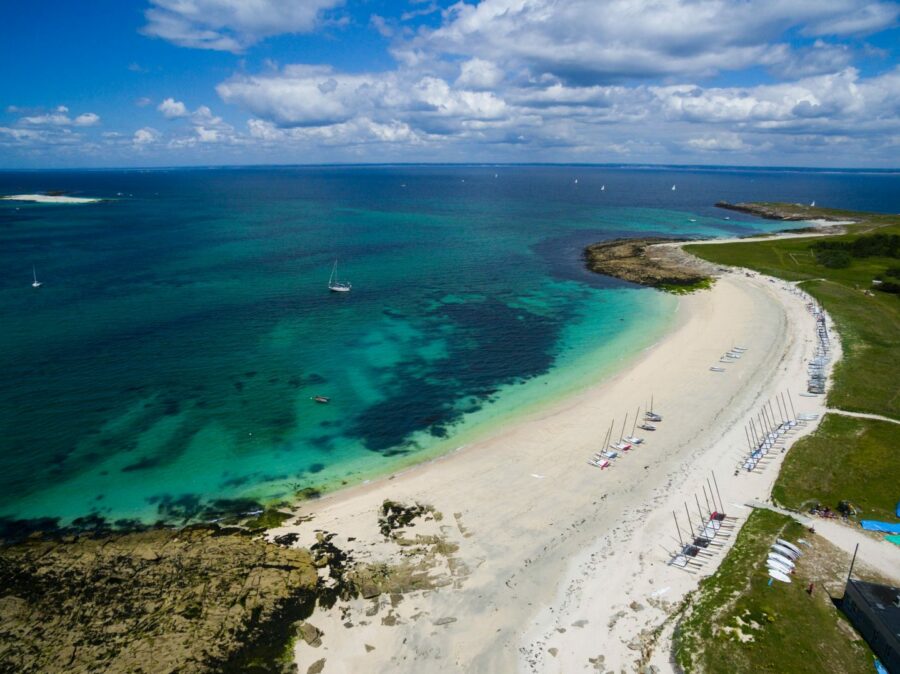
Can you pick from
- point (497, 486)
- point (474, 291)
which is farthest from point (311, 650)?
point (474, 291)

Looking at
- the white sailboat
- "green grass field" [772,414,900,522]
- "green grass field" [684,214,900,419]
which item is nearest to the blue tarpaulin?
"green grass field" [772,414,900,522]

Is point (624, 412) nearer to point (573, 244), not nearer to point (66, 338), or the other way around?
point (66, 338)

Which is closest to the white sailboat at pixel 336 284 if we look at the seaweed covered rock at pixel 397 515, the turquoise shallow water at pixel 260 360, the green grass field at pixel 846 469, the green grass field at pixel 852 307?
the turquoise shallow water at pixel 260 360

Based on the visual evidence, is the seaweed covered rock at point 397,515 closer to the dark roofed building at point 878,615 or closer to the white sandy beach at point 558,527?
the white sandy beach at point 558,527

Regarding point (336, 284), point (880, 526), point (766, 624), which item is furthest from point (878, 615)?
point (336, 284)

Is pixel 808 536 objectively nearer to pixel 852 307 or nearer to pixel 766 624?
pixel 766 624
